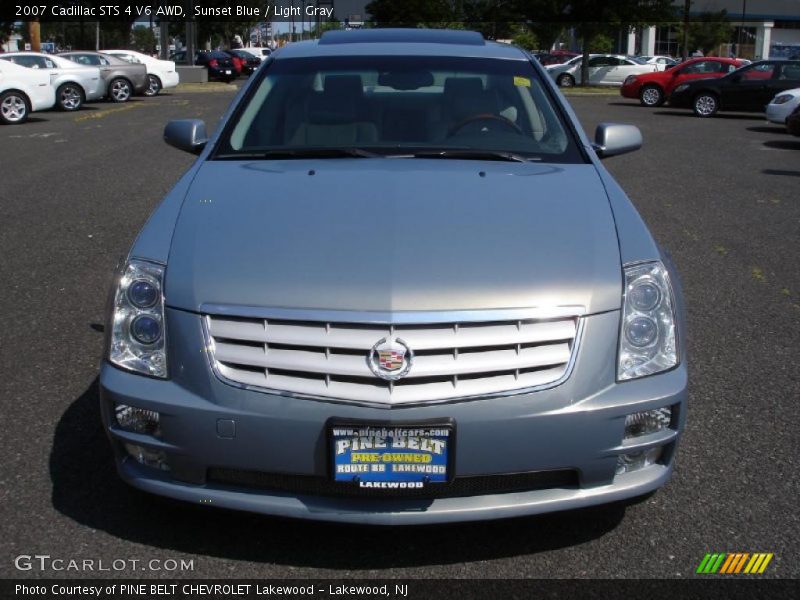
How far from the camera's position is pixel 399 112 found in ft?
14.6

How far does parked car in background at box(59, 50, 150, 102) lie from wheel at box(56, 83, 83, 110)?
259 cm

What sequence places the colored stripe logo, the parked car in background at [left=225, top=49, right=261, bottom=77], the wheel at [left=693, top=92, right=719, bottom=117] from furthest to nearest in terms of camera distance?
1. the parked car in background at [left=225, top=49, right=261, bottom=77]
2. the wheel at [left=693, top=92, right=719, bottom=117]
3. the colored stripe logo

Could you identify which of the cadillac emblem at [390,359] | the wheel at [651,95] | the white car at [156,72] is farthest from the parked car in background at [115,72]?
the cadillac emblem at [390,359]

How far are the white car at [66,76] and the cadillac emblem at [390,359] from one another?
68.3ft

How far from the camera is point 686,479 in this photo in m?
3.71

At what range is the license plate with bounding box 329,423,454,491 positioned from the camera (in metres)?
2.82

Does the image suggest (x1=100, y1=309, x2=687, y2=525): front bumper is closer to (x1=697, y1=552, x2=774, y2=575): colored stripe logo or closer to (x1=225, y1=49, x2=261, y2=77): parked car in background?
(x1=697, y1=552, x2=774, y2=575): colored stripe logo

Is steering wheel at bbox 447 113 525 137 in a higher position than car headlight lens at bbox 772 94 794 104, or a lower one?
higher

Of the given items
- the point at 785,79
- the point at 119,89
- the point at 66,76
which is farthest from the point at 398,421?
the point at 119,89

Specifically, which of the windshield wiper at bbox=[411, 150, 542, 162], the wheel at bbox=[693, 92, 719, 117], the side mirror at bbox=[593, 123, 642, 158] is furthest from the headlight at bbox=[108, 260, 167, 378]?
the wheel at bbox=[693, 92, 719, 117]

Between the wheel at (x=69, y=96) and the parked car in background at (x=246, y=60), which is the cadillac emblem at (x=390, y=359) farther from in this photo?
the parked car in background at (x=246, y=60)

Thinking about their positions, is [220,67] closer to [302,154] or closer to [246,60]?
[246,60]

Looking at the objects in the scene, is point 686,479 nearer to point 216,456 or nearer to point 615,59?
point 216,456

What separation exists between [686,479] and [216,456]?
1821mm
